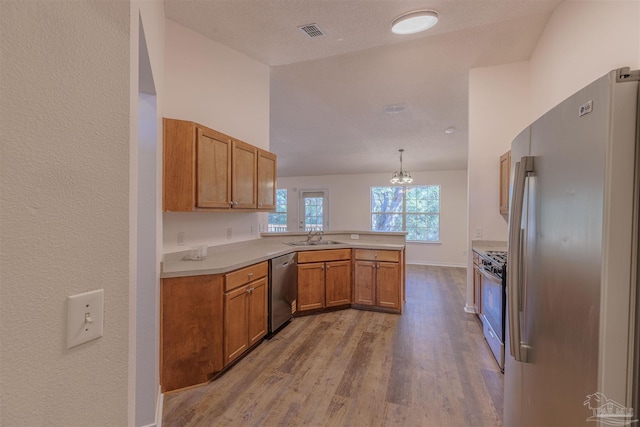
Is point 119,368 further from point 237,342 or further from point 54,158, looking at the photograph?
point 237,342

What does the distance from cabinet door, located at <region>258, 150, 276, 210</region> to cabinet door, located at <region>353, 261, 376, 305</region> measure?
1.46 m

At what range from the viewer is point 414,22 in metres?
2.36

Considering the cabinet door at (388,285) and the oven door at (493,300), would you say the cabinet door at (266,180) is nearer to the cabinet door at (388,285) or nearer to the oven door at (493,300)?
the cabinet door at (388,285)

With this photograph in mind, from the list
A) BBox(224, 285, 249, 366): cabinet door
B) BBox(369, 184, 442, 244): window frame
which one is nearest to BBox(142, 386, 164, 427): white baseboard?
BBox(224, 285, 249, 366): cabinet door

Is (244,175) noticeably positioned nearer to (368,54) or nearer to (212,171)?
(212,171)

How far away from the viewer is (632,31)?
1573 millimetres

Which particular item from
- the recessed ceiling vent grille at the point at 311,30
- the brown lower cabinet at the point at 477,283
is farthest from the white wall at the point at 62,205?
the brown lower cabinet at the point at 477,283

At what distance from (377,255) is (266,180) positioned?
176 centimetres

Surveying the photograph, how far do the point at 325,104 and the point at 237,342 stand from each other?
11.3 ft

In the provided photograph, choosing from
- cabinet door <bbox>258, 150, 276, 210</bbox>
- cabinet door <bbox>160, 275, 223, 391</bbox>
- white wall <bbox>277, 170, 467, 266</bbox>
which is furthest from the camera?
white wall <bbox>277, 170, 467, 266</bbox>

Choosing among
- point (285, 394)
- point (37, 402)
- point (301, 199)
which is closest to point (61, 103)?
point (37, 402)

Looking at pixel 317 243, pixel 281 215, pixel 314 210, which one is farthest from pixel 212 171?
pixel 281 215

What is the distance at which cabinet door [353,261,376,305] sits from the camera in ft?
12.4

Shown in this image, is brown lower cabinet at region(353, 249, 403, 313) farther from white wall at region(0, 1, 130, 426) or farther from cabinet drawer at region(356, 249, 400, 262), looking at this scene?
white wall at region(0, 1, 130, 426)
